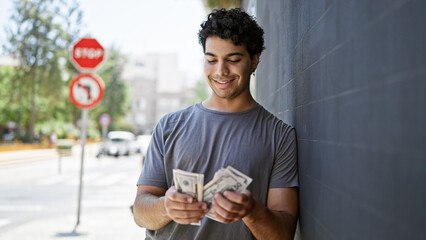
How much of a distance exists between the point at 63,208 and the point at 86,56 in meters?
3.11

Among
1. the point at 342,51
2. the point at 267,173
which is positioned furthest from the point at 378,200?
the point at 267,173

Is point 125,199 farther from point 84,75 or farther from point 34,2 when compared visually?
point 34,2

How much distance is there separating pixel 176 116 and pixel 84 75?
5.72 meters

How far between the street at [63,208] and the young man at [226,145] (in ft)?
14.4

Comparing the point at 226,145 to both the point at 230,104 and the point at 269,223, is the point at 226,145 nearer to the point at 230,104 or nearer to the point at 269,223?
the point at 230,104

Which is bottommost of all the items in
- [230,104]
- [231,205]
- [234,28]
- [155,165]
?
[231,205]

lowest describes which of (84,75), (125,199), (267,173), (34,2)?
(125,199)

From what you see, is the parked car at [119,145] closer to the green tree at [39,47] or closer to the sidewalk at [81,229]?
the green tree at [39,47]

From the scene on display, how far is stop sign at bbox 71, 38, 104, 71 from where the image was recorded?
802 cm

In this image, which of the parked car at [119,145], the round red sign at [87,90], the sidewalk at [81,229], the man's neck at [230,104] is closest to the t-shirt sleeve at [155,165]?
the man's neck at [230,104]

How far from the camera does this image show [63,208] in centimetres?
862

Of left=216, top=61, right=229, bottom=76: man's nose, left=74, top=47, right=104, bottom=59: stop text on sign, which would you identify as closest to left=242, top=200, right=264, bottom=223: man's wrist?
left=216, top=61, right=229, bottom=76: man's nose

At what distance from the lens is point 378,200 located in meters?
1.11

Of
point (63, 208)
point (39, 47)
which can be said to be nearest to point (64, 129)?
point (39, 47)
